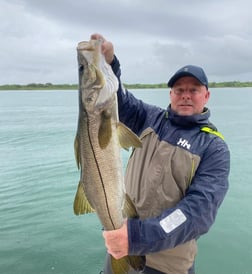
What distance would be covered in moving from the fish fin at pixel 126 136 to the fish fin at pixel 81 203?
466 mm

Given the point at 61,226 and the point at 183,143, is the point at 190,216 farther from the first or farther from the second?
the point at 61,226

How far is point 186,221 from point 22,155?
45.4ft

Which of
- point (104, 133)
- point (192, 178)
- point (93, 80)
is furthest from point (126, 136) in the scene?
point (192, 178)

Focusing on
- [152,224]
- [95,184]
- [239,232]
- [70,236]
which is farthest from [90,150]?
[239,232]

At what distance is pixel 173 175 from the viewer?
3027 millimetres

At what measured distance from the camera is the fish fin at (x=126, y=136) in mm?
2613

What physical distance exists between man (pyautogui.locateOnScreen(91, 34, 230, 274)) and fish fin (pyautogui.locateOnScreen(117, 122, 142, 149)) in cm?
56

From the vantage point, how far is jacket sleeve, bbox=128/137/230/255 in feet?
8.16

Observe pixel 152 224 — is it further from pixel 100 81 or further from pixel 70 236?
pixel 70 236

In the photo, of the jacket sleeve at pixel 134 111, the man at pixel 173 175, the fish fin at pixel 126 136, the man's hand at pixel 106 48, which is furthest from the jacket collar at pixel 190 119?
the man's hand at pixel 106 48

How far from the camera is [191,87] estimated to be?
3.35 meters

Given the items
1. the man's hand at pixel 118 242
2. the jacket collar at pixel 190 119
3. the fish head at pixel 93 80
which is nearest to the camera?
the man's hand at pixel 118 242

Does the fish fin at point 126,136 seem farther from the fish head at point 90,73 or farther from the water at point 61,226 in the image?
the water at point 61,226

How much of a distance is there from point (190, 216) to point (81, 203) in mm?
853
